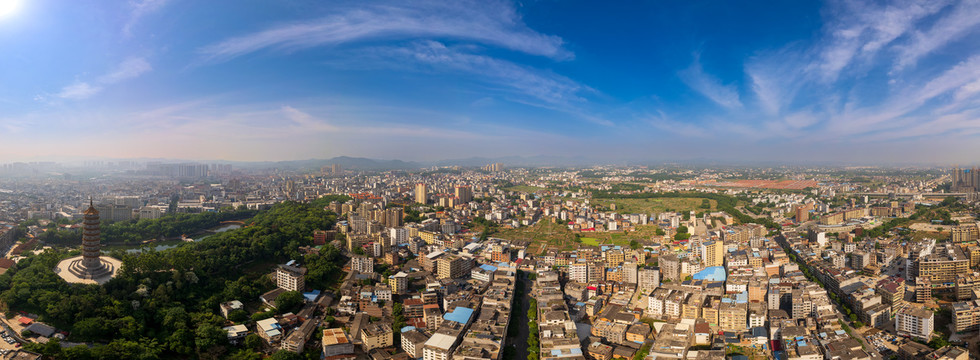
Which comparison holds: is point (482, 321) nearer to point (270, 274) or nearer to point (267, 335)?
point (267, 335)

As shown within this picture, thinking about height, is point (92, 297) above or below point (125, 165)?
below

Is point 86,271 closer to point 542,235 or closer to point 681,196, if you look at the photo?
point 542,235

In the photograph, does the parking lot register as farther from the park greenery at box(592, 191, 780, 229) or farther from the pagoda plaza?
the park greenery at box(592, 191, 780, 229)

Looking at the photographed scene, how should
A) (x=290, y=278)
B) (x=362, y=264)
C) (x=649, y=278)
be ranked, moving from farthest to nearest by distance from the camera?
(x=362, y=264) → (x=649, y=278) → (x=290, y=278)

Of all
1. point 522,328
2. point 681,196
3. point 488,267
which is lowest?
point 522,328

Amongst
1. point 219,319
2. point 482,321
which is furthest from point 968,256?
point 219,319

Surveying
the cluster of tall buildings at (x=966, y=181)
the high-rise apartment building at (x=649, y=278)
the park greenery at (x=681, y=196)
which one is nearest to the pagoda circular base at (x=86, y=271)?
the high-rise apartment building at (x=649, y=278)

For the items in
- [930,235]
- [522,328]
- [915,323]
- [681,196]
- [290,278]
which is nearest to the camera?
[915,323]

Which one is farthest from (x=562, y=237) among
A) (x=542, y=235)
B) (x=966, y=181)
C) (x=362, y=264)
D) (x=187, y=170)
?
(x=187, y=170)
